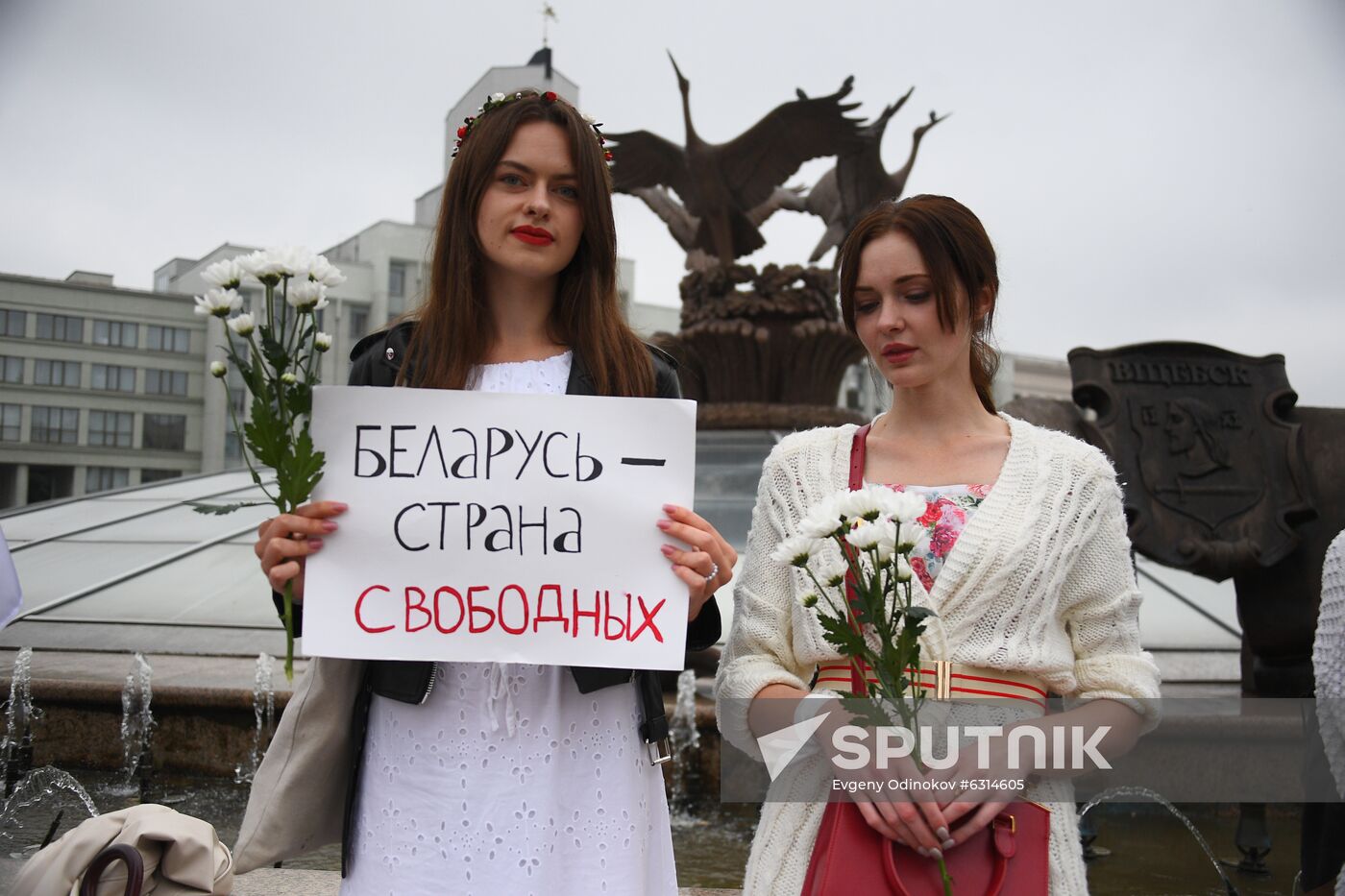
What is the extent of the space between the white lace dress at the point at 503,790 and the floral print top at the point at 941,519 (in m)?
0.52

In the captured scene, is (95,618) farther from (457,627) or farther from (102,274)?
(102,274)

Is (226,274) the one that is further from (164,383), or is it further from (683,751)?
(164,383)

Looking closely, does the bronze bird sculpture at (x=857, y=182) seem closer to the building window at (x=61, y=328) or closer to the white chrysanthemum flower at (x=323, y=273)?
the white chrysanthemum flower at (x=323, y=273)

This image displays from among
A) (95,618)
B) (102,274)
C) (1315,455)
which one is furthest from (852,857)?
(102,274)

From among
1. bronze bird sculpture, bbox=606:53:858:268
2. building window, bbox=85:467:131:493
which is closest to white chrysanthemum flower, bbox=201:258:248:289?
bronze bird sculpture, bbox=606:53:858:268

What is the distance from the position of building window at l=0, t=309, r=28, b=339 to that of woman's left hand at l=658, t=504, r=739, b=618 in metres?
45.4

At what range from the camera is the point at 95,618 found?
7.30 m

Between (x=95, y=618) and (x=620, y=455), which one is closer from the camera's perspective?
(x=620, y=455)

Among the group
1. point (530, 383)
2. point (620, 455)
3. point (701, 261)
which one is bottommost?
point (620, 455)

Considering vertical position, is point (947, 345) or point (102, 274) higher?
point (102, 274)

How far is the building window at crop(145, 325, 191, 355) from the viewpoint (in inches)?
2099

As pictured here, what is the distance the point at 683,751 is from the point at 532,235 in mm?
3325

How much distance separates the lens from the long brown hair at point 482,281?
1874 millimetres

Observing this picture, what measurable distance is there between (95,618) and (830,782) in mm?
6883
